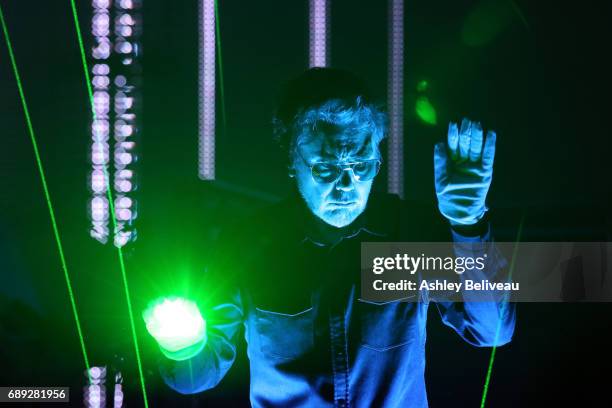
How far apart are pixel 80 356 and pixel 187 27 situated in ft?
5.96

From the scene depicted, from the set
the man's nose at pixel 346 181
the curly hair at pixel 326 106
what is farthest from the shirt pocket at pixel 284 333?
the curly hair at pixel 326 106

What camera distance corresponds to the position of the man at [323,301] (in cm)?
190

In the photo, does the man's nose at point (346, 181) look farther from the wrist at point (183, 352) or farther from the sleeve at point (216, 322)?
the wrist at point (183, 352)

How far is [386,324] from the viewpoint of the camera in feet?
6.64

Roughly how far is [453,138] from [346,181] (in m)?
0.45

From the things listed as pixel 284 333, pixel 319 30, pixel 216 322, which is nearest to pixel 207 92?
pixel 319 30

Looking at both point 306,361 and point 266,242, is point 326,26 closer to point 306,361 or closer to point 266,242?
point 266,242

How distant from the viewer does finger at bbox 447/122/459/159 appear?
1.68 metres

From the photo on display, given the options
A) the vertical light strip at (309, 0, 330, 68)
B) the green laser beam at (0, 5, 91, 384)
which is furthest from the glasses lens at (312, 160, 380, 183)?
the green laser beam at (0, 5, 91, 384)

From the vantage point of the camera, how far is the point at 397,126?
2621 millimetres

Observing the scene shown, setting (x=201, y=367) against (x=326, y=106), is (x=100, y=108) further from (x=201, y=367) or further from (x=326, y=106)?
(x=201, y=367)

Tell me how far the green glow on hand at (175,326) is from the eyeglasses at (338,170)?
2.24 feet

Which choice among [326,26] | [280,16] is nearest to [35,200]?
[280,16]

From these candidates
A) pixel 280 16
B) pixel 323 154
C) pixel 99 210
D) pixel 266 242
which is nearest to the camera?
pixel 323 154
